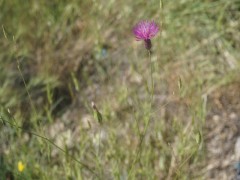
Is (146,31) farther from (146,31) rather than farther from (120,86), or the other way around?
(120,86)

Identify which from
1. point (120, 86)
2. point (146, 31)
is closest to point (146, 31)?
point (146, 31)

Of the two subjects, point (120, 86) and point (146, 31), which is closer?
point (146, 31)

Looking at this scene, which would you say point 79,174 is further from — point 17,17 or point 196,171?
point 17,17

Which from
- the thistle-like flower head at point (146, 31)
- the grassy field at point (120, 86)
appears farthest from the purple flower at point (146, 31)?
the grassy field at point (120, 86)

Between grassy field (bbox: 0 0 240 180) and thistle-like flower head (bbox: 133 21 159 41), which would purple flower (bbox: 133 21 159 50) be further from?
grassy field (bbox: 0 0 240 180)

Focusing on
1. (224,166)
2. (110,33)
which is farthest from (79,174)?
(110,33)

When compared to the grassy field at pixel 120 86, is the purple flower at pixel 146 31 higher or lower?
higher

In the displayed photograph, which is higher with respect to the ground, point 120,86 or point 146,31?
point 146,31

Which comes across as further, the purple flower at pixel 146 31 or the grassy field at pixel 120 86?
the grassy field at pixel 120 86

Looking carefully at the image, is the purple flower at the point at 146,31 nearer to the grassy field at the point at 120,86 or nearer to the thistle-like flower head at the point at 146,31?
the thistle-like flower head at the point at 146,31
